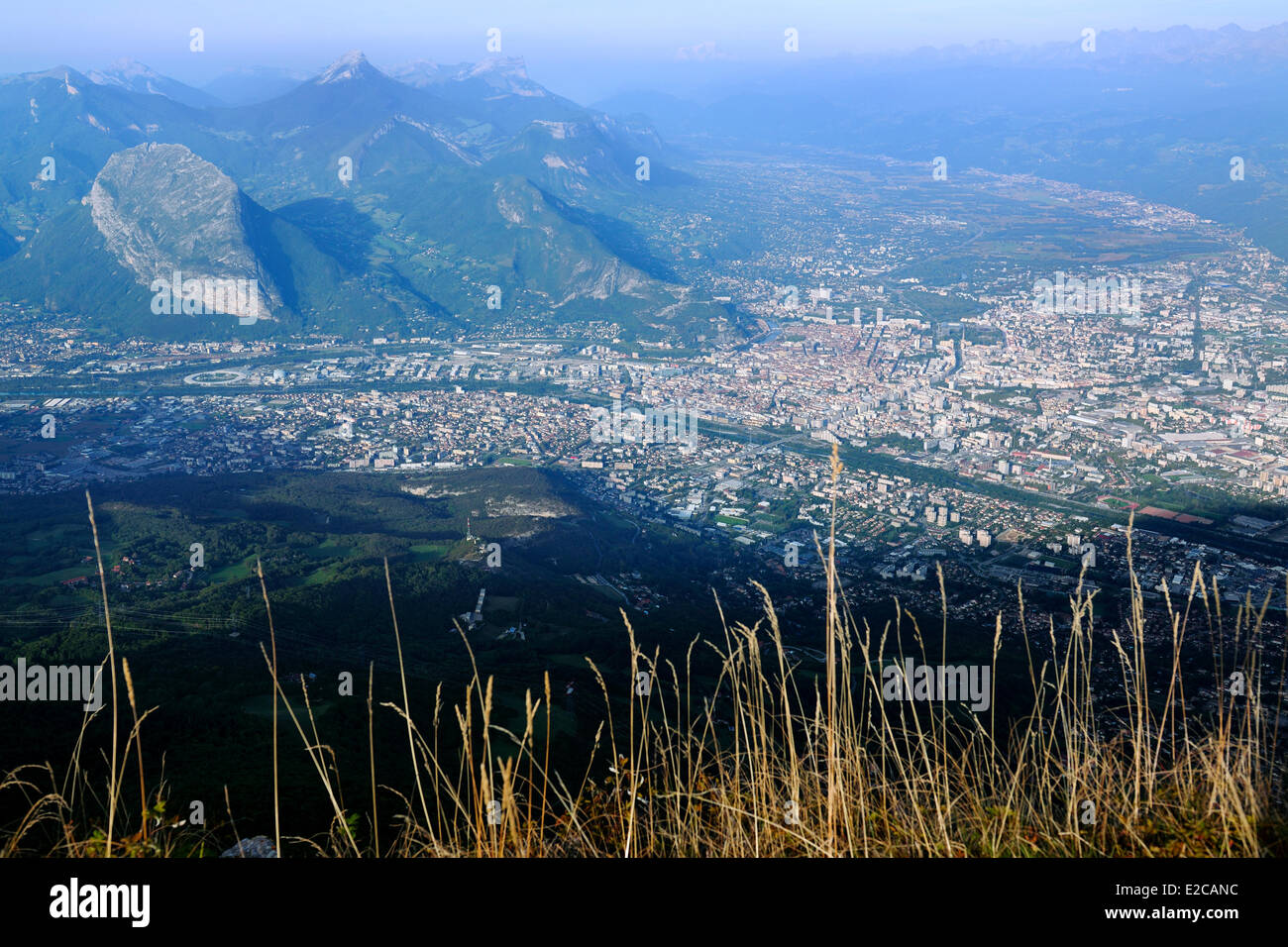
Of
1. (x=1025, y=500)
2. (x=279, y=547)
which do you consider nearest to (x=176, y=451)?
(x=279, y=547)

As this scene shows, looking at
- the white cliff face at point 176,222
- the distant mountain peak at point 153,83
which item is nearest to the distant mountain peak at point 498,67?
the distant mountain peak at point 153,83

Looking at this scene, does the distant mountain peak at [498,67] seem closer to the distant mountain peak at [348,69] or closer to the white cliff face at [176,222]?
the distant mountain peak at [348,69]

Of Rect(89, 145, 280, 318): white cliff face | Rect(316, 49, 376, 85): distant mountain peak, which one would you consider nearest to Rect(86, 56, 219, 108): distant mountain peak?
Rect(316, 49, 376, 85): distant mountain peak

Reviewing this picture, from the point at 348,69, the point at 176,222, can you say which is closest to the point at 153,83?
the point at 348,69

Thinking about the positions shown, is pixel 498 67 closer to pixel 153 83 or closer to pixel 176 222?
pixel 153 83
